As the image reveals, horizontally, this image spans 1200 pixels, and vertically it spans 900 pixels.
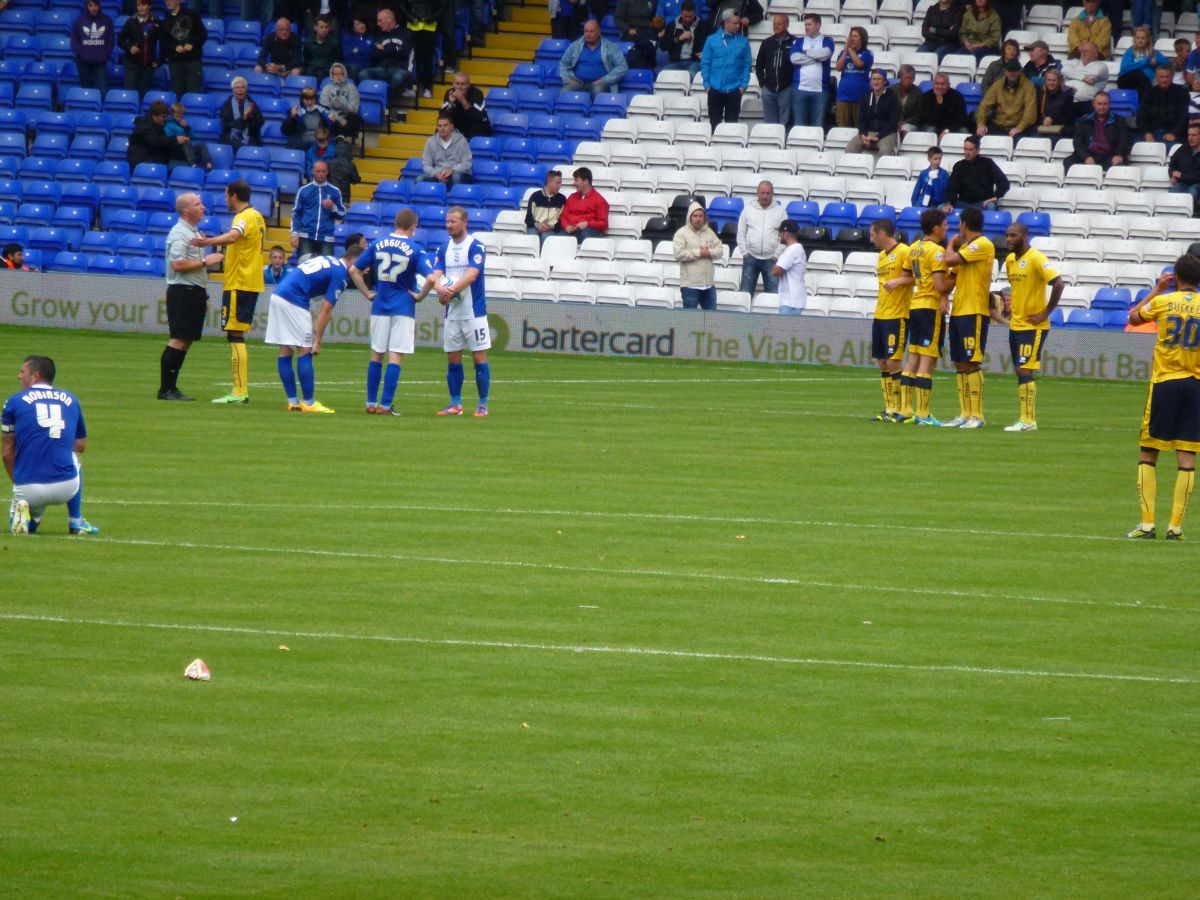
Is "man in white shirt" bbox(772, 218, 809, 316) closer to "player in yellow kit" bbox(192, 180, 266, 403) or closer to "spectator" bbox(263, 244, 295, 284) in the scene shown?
"spectator" bbox(263, 244, 295, 284)

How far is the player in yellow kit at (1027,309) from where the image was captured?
71.3ft

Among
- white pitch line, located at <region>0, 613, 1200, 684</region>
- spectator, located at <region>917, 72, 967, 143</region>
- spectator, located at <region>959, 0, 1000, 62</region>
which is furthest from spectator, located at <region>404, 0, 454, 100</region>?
white pitch line, located at <region>0, 613, 1200, 684</region>

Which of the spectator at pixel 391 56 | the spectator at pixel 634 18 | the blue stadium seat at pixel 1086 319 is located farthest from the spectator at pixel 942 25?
the spectator at pixel 391 56

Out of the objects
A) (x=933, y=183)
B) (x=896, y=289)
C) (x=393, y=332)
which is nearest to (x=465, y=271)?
(x=393, y=332)

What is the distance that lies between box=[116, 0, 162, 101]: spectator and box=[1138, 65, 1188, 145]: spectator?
1825 cm

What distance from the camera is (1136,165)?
32938 mm

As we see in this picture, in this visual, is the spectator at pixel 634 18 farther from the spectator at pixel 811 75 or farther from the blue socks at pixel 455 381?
the blue socks at pixel 455 381

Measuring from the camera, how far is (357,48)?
125ft

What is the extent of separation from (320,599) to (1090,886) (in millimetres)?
5595

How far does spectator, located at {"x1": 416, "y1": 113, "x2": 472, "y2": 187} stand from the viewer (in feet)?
116

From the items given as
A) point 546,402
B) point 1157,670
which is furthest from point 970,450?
point 1157,670

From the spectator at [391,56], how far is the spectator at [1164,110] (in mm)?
13612

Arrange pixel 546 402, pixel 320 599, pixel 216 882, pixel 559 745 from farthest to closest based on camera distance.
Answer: pixel 546 402, pixel 320 599, pixel 559 745, pixel 216 882

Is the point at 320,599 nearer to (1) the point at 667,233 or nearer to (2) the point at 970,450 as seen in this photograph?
(2) the point at 970,450
